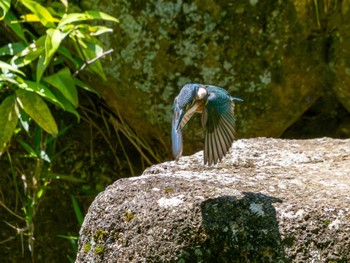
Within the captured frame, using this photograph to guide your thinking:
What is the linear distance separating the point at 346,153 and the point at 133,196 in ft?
3.06

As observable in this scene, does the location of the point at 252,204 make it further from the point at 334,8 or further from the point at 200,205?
the point at 334,8

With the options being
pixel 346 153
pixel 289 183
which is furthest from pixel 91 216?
pixel 346 153

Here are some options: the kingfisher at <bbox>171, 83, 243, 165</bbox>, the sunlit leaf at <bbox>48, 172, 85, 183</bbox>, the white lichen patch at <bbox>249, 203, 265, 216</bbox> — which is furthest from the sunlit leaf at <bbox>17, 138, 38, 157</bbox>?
the white lichen patch at <bbox>249, 203, 265, 216</bbox>

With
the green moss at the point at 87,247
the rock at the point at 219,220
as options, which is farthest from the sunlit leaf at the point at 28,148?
the green moss at the point at 87,247

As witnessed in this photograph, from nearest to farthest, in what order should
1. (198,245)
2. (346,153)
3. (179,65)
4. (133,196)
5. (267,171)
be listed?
(198,245) → (133,196) → (267,171) → (346,153) → (179,65)

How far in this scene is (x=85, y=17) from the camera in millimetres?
3664

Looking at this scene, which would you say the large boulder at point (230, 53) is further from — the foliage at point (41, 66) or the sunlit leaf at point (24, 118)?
the sunlit leaf at point (24, 118)

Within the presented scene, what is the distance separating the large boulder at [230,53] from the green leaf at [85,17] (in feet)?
0.85

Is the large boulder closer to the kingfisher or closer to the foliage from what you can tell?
the foliage

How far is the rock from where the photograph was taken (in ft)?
7.36

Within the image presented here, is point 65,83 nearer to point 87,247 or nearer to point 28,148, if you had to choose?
point 28,148

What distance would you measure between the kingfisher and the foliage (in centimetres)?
96

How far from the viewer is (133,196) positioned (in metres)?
2.43

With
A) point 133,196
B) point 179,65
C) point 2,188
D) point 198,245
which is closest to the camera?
point 198,245
